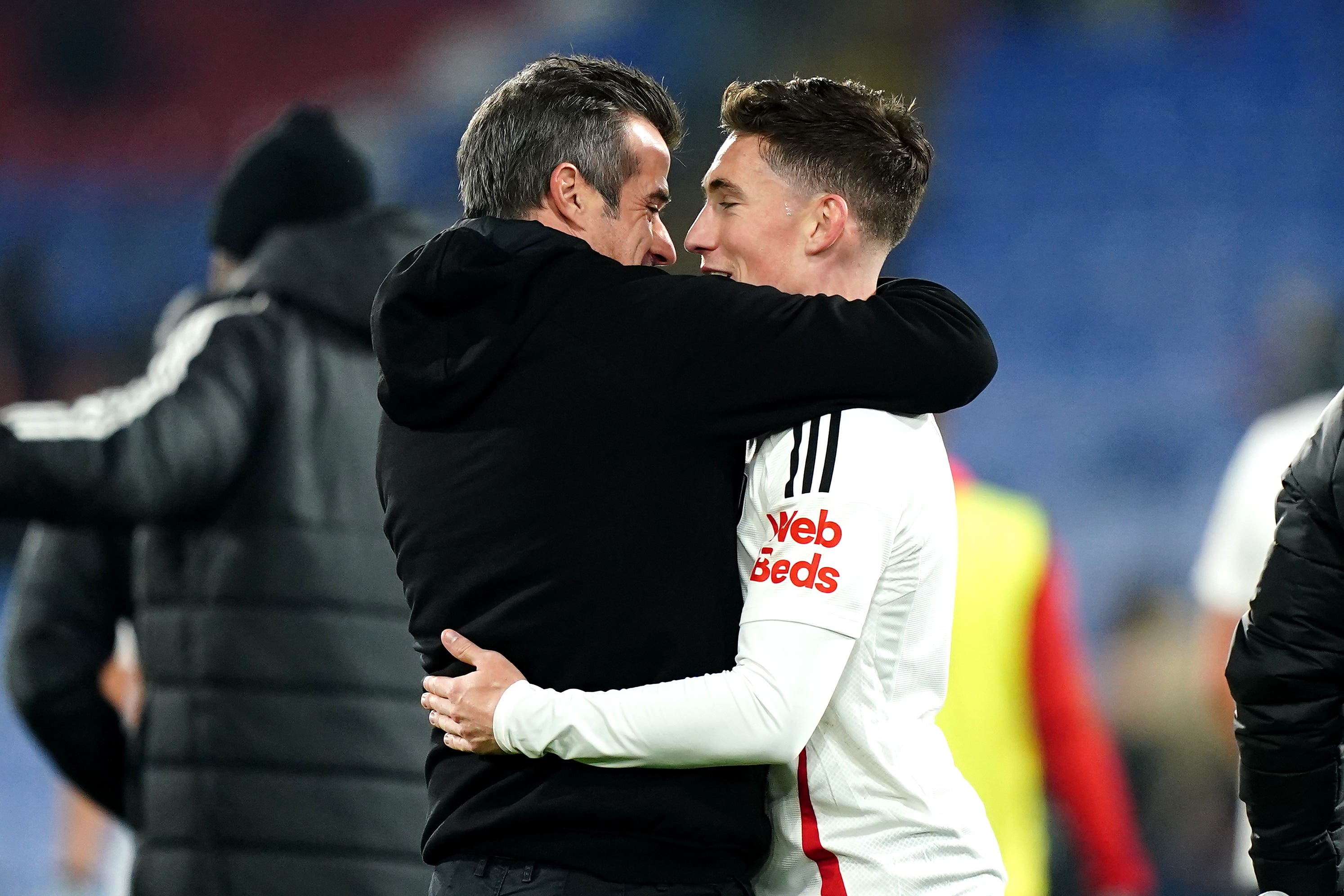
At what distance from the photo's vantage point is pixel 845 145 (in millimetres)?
1669

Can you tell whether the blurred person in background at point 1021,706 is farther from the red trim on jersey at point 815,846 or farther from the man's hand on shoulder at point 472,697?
the man's hand on shoulder at point 472,697

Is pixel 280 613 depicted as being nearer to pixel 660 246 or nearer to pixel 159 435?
pixel 159 435

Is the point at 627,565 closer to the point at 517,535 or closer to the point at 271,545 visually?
the point at 517,535

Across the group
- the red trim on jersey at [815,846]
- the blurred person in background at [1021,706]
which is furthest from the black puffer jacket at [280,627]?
the red trim on jersey at [815,846]

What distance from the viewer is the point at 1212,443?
453 cm

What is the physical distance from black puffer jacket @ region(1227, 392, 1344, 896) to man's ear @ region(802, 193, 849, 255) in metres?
0.55

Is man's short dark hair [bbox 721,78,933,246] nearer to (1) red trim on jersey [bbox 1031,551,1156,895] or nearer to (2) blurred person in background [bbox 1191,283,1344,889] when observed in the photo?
(1) red trim on jersey [bbox 1031,551,1156,895]

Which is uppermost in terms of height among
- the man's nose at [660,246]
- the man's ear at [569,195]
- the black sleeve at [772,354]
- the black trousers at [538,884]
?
the man's ear at [569,195]

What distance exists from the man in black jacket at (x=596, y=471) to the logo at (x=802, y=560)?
0.17ft

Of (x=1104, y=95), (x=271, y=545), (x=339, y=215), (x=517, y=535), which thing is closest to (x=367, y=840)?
(x=271, y=545)

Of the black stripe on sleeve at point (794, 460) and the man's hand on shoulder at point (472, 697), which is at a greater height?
the black stripe on sleeve at point (794, 460)

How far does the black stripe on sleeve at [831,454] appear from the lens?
4.80 feet

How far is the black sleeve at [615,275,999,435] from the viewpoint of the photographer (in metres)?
1.45

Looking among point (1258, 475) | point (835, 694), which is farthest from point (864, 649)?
point (1258, 475)
